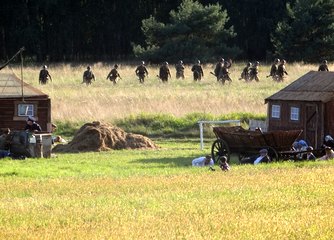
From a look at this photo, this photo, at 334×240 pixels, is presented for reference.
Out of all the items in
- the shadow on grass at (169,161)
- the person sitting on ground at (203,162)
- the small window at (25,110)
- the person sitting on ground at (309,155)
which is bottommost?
the shadow on grass at (169,161)

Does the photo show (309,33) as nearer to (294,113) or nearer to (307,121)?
(294,113)

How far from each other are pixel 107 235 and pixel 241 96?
36187 millimetres

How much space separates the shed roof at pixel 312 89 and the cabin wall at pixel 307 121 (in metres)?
0.19

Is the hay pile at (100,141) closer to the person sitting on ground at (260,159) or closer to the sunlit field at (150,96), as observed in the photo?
the sunlit field at (150,96)

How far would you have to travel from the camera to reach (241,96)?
2004 inches

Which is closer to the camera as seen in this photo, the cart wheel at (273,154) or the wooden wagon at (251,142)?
the cart wheel at (273,154)

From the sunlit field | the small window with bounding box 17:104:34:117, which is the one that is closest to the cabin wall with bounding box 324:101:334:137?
the sunlit field

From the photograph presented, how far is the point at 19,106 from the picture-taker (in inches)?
1528

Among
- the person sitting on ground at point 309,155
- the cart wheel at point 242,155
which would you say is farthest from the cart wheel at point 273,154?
the cart wheel at point 242,155

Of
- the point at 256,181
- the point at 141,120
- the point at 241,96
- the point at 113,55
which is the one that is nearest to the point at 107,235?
the point at 256,181

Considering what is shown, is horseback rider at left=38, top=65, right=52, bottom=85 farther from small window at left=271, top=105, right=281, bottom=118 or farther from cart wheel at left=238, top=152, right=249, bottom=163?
cart wheel at left=238, top=152, right=249, bottom=163

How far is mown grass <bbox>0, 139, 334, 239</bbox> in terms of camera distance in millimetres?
15484

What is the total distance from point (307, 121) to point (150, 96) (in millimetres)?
16724

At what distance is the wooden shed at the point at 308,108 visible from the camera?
35281mm
